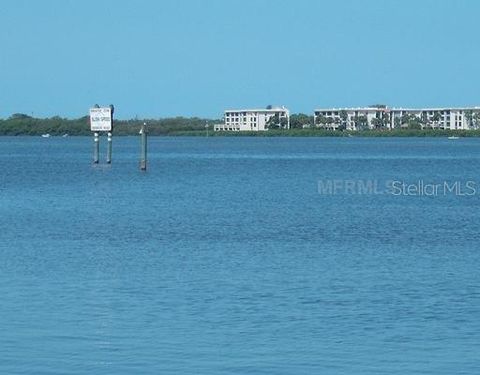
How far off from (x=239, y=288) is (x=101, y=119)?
48.1 m

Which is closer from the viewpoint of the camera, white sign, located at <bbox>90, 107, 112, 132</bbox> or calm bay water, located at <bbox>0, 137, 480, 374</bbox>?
calm bay water, located at <bbox>0, 137, 480, 374</bbox>

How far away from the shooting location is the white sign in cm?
6775

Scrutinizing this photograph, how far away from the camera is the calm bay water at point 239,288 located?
15547mm

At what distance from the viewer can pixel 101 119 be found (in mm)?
68062

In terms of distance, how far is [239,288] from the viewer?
20.8 metres

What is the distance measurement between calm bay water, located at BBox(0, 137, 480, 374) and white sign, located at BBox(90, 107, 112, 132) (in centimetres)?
2572

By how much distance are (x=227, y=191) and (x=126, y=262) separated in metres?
27.4

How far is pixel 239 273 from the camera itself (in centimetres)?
2280

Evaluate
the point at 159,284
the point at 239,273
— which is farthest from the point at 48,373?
the point at 239,273

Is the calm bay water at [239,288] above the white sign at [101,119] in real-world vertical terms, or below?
below

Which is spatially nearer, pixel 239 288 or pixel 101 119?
pixel 239 288

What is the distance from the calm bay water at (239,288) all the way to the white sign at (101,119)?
84.4 ft

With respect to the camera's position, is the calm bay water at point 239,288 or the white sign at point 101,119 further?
the white sign at point 101,119

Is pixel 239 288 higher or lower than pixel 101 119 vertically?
lower
